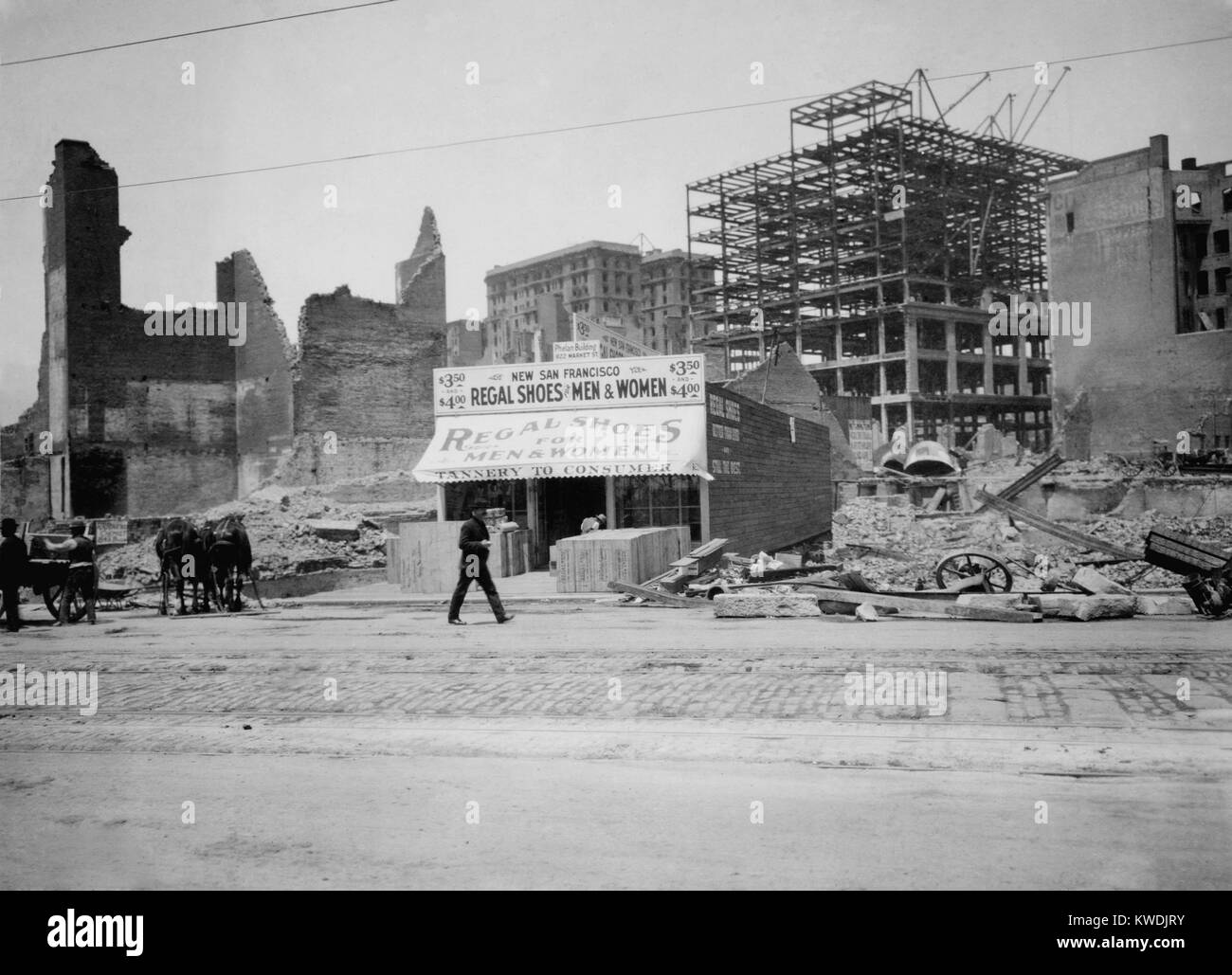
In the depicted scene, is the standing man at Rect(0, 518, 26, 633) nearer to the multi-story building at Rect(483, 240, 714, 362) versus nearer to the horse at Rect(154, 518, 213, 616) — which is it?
the horse at Rect(154, 518, 213, 616)

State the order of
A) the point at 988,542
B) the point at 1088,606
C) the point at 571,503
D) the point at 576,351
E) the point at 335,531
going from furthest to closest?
1. the point at 335,531
2. the point at 988,542
3. the point at 571,503
4. the point at 576,351
5. the point at 1088,606

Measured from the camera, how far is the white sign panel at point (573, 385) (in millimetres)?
19797

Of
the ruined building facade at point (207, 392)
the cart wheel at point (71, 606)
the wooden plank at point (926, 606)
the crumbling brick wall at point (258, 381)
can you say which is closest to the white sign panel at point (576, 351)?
the wooden plank at point (926, 606)

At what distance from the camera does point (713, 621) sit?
1347 centimetres

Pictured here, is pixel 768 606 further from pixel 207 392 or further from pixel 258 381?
pixel 207 392

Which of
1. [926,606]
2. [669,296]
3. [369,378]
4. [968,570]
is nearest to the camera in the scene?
[926,606]

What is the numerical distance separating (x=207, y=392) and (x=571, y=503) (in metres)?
27.0

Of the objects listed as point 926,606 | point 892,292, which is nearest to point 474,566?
point 926,606

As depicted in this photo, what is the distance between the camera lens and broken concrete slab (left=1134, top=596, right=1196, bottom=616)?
41.9 feet

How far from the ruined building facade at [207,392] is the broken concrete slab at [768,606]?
29361mm

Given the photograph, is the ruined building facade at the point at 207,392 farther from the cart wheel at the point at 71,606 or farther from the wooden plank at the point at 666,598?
the wooden plank at the point at 666,598

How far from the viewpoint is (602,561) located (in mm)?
17312

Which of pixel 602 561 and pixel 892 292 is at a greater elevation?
pixel 892 292

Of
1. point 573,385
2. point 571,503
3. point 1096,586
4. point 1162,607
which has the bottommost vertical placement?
point 1162,607
